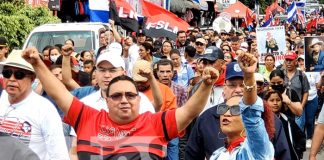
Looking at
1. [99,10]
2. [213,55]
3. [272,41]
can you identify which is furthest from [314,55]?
[213,55]

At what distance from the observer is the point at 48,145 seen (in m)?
5.32

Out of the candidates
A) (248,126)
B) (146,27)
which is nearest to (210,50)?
(248,126)

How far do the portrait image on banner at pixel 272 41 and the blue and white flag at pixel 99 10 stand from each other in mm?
3128

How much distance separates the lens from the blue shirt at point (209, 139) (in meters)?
5.58

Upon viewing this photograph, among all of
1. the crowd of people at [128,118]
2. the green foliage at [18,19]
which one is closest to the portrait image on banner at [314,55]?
the green foliage at [18,19]

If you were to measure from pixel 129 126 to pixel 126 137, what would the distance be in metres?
0.08

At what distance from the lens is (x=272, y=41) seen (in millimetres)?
16125

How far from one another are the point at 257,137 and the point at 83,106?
152 cm

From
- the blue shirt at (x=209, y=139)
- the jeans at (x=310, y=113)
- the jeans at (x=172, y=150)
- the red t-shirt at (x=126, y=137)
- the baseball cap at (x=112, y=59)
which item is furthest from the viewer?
the jeans at (x=310, y=113)

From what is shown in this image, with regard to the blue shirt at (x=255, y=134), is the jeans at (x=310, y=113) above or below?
below

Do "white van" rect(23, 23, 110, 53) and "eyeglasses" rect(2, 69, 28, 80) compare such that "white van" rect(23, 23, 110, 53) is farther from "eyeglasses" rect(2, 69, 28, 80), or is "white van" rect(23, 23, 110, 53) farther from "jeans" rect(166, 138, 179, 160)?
"eyeglasses" rect(2, 69, 28, 80)

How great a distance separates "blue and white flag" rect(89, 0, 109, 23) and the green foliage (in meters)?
1.77

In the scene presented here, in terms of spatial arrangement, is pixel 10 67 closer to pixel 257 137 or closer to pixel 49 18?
pixel 257 137

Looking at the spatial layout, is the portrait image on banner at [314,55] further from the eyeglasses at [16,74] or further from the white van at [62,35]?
the eyeglasses at [16,74]
